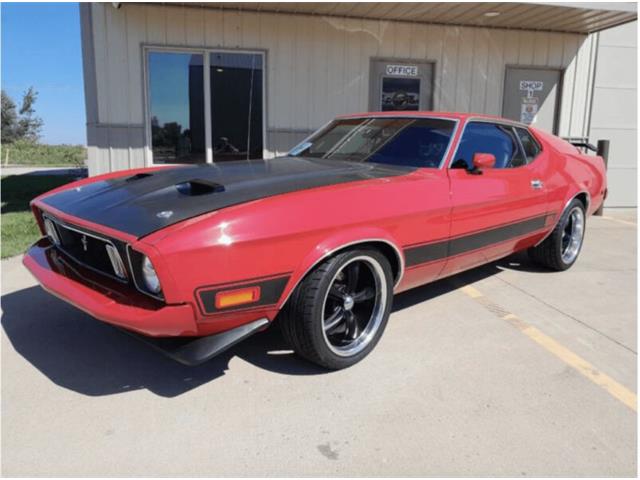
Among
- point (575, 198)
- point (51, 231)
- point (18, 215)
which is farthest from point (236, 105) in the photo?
point (51, 231)

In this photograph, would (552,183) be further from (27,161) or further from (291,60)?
(27,161)

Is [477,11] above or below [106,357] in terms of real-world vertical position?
above

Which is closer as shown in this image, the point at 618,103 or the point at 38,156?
the point at 618,103

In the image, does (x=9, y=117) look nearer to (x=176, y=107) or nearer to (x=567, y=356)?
(x=176, y=107)

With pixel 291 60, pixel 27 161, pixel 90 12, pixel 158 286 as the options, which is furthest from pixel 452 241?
pixel 27 161

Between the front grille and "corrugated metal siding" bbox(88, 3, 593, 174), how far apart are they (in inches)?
188

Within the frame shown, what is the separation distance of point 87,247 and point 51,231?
61cm

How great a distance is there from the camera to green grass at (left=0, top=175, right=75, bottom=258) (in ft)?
18.6

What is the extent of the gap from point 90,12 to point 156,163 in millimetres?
2166

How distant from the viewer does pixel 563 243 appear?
5.27m

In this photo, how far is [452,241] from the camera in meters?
3.56

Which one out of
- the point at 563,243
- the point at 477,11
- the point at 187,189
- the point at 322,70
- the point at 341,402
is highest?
the point at 477,11

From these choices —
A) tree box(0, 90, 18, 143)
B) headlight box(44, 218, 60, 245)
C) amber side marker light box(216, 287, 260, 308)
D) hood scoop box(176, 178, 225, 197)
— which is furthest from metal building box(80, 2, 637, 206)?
tree box(0, 90, 18, 143)

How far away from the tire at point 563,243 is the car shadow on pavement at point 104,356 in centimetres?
195
